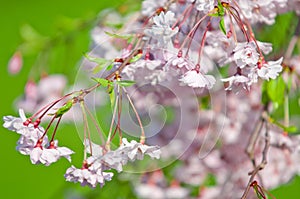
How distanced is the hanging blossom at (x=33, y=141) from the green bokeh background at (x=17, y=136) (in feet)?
2.15

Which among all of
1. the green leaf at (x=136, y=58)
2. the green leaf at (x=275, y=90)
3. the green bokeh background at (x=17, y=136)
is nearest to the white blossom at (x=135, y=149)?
the green leaf at (x=136, y=58)

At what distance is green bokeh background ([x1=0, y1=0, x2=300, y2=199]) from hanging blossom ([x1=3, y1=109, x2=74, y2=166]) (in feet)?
2.15

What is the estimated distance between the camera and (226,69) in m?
1.39

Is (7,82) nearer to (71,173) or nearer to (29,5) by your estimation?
(29,5)

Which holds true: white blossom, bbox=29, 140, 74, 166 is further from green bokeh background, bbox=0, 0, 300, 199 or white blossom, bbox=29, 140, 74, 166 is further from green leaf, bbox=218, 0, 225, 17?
green bokeh background, bbox=0, 0, 300, 199

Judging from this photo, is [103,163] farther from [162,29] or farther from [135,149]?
[162,29]

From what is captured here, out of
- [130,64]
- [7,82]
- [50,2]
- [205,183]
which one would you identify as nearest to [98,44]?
[130,64]

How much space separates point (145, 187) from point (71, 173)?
63 centimetres

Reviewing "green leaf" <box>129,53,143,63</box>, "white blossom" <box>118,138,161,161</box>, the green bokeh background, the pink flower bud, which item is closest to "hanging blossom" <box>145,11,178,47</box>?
"green leaf" <box>129,53,143,63</box>

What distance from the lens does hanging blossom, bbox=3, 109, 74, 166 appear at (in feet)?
2.94

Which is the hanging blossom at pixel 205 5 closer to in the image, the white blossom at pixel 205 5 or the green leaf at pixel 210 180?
the white blossom at pixel 205 5

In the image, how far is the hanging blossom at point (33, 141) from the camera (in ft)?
2.94

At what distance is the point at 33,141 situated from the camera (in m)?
0.90

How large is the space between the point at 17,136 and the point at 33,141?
2.43m
